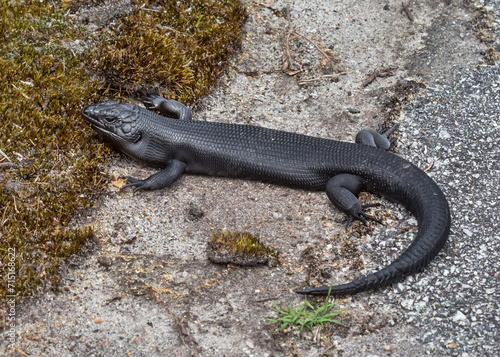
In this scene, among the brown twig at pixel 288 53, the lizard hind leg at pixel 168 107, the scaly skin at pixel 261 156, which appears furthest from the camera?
the brown twig at pixel 288 53

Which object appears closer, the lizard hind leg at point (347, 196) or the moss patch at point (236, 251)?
the moss patch at point (236, 251)

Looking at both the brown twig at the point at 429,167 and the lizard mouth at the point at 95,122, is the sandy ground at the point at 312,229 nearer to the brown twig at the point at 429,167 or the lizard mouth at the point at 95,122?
the brown twig at the point at 429,167

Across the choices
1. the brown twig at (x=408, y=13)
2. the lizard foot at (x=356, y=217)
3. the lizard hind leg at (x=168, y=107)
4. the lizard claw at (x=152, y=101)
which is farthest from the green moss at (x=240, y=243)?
the brown twig at (x=408, y=13)

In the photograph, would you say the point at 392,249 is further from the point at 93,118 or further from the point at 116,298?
the point at 93,118

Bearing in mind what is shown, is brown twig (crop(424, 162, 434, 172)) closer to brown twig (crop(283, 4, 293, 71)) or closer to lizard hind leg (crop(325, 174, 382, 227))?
lizard hind leg (crop(325, 174, 382, 227))

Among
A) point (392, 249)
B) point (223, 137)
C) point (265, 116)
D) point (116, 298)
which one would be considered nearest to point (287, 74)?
point (265, 116)

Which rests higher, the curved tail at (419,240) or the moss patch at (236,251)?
the curved tail at (419,240)
